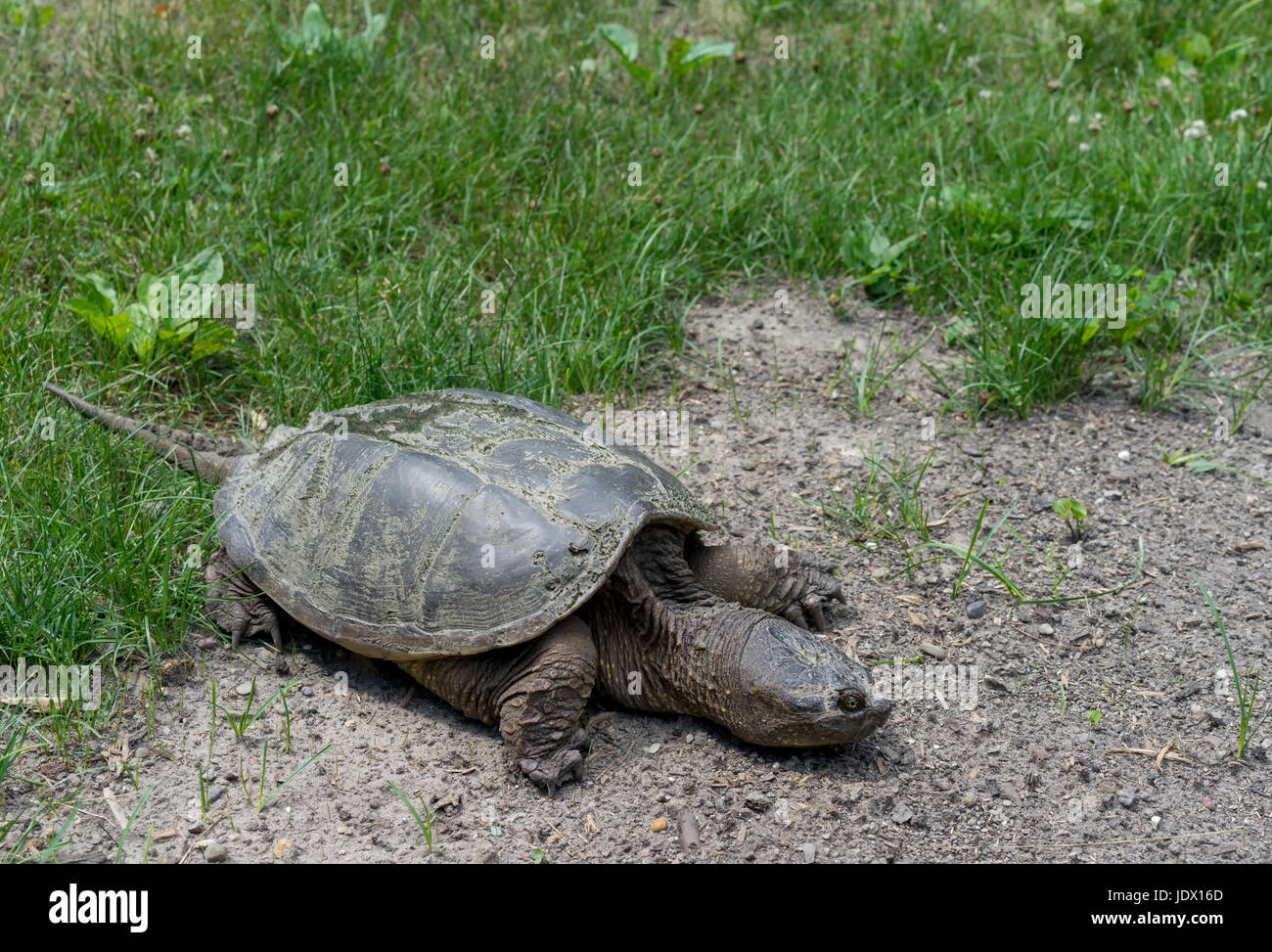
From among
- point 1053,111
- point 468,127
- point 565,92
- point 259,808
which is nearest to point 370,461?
point 259,808

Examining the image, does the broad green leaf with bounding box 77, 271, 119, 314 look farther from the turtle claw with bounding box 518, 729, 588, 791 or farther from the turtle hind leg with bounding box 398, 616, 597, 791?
the turtle claw with bounding box 518, 729, 588, 791

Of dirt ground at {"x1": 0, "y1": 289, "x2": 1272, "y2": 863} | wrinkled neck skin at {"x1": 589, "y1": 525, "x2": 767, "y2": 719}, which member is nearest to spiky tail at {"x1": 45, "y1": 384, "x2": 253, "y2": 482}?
dirt ground at {"x1": 0, "y1": 289, "x2": 1272, "y2": 863}

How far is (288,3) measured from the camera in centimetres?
609

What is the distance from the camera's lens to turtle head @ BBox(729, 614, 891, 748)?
296 cm

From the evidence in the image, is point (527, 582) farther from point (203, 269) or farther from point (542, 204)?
point (542, 204)

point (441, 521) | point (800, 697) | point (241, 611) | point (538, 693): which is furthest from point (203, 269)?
point (800, 697)

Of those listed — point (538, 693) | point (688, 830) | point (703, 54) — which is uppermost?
point (703, 54)

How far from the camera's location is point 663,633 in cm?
324

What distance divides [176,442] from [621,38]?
3.27 metres

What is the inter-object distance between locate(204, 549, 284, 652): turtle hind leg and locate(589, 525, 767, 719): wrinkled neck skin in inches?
37.7

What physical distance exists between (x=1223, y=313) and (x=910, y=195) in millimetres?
1367

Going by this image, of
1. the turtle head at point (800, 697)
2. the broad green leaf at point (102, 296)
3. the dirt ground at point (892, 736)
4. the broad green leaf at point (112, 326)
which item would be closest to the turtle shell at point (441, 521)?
the dirt ground at point (892, 736)

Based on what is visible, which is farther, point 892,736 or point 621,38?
point 621,38

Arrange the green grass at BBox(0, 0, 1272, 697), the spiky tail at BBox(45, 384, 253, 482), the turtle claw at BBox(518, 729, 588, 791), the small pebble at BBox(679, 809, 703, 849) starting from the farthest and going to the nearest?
1. the green grass at BBox(0, 0, 1272, 697)
2. the spiky tail at BBox(45, 384, 253, 482)
3. the turtle claw at BBox(518, 729, 588, 791)
4. the small pebble at BBox(679, 809, 703, 849)
